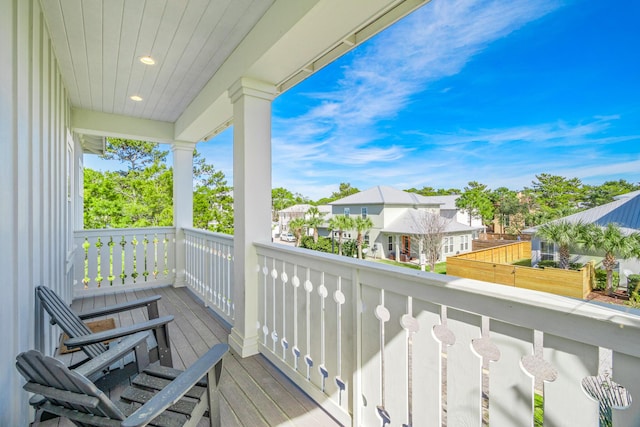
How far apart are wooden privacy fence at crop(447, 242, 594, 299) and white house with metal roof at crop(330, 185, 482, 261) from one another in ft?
3.04

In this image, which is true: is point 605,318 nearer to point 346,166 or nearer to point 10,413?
point 10,413

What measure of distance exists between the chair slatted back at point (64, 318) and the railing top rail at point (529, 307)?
172 cm

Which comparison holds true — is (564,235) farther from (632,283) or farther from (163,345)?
(163,345)

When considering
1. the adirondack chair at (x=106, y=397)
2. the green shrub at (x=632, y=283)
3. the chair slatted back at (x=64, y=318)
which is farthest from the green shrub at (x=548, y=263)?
the chair slatted back at (x=64, y=318)

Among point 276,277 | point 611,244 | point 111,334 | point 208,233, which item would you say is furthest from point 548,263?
point 208,233

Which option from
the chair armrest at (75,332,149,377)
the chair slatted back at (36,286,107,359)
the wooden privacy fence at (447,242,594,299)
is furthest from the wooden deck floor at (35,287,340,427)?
the wooden privacy fence at (447,242,594,299)

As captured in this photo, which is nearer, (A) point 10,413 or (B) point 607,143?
(A) point 10,413

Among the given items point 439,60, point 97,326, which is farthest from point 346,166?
point 97,326

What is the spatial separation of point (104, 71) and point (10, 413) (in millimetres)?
3031

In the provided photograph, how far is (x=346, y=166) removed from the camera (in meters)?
11.5

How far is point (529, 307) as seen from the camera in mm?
925

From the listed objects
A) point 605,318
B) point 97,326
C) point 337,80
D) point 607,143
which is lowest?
point 97,326

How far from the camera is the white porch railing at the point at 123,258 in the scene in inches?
176

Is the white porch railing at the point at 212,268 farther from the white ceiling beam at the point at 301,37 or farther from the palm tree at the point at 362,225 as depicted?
the palm tree at the point at 362,225
